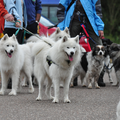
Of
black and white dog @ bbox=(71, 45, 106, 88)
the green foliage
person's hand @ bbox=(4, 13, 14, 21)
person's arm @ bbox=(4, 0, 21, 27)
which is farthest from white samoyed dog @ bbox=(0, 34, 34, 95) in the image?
the green foliage

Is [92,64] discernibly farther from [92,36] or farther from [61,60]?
[61,60]

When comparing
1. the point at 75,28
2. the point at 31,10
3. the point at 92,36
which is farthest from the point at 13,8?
the point at 92,36

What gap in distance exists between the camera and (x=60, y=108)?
5293 millimetres

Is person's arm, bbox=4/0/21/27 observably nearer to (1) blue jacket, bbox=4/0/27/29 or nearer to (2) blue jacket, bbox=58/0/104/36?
(1) blue jacket, bbox=4/0/27/29

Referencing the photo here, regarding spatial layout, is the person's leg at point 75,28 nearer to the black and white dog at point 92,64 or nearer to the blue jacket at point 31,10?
the black and white dog at point 92,64

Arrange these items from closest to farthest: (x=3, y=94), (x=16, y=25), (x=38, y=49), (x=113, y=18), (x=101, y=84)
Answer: (x=38, y=49) → (x=3, y=94) → (x=16, y=25) → (x=101, y=84) → (x=113, y=18)

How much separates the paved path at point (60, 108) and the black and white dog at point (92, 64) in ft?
6.95

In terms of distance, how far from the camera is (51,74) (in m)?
6.04

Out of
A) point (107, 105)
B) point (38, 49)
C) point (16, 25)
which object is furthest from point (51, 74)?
point (16, 25)

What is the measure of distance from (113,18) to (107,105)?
922 inches

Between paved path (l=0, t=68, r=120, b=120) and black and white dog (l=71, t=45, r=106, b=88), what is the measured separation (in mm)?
2117

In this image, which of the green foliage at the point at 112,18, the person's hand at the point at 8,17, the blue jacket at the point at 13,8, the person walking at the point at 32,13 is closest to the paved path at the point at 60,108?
the person's hand at the point at 8,17

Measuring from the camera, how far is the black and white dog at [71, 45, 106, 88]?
8.73 meters

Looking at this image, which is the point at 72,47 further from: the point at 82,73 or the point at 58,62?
the point at 82,73
